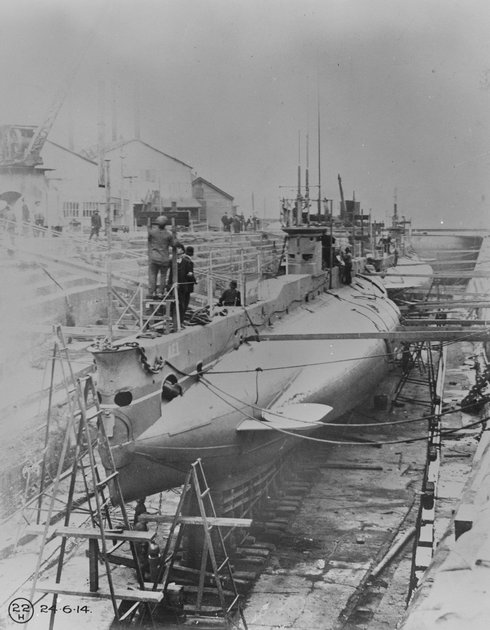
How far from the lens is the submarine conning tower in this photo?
2159 centimetres

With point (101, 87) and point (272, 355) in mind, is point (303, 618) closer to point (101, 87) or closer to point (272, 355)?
point (272, 355)

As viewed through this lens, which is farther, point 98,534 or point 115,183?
point 115,183

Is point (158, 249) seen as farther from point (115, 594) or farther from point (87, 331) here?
point (115, 594)

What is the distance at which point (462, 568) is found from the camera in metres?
7.74

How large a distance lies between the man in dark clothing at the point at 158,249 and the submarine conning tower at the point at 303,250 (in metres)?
8.52

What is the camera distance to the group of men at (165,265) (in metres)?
13.1

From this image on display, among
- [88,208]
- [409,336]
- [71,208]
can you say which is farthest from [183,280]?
[88,208]

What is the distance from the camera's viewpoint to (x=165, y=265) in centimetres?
1336

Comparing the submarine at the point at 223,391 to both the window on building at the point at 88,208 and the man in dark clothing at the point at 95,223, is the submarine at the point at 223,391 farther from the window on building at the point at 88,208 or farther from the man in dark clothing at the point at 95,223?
the window on building at the point at 88,208

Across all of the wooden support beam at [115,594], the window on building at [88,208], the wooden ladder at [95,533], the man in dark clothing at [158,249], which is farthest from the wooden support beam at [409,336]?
the window on building at [88,208]

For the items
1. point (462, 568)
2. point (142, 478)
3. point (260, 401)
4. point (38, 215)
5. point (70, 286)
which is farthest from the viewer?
point (38, 215)

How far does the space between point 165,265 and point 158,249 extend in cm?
33

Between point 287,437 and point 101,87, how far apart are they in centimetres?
697

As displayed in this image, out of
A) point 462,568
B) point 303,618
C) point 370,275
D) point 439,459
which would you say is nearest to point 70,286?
point 370,275
